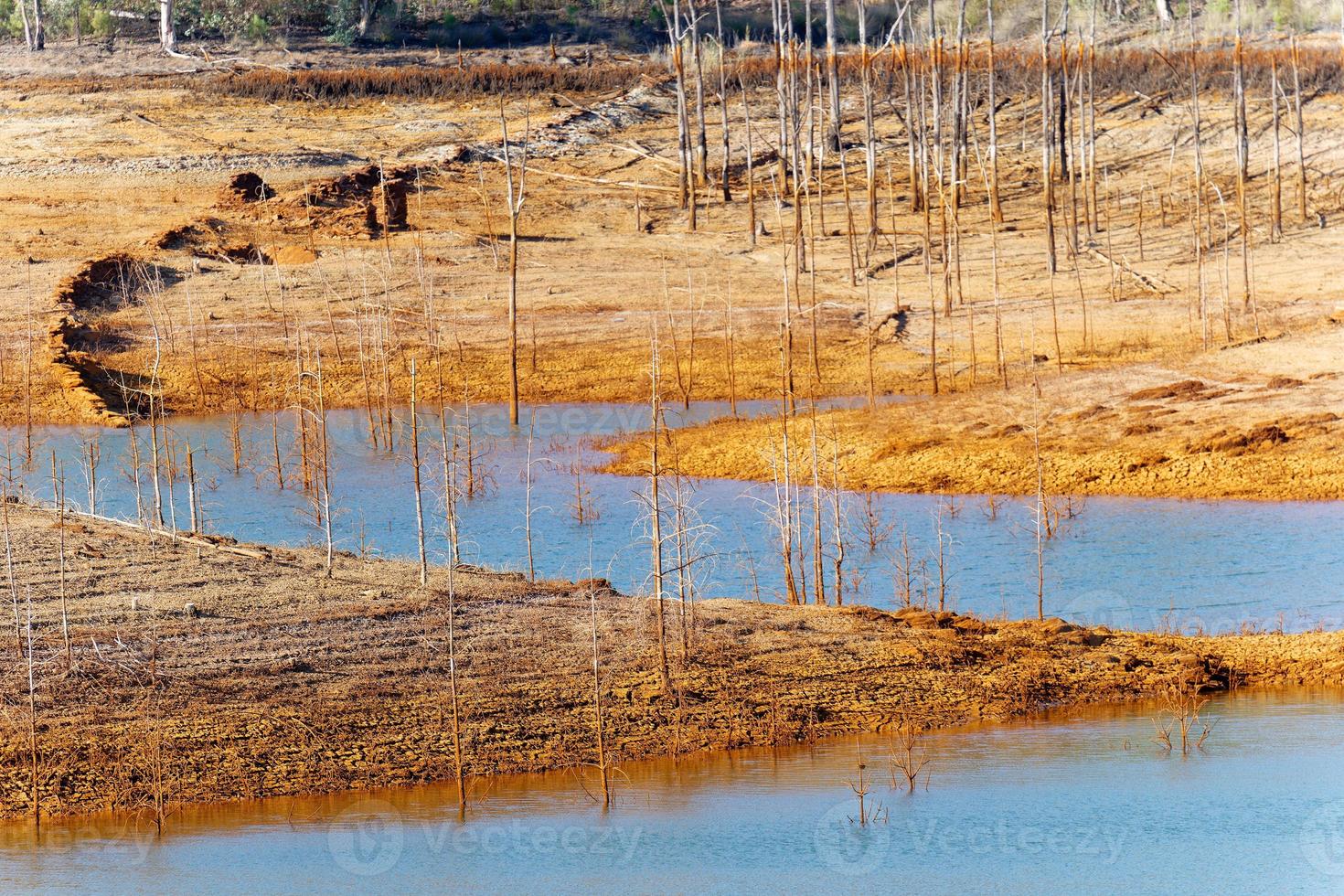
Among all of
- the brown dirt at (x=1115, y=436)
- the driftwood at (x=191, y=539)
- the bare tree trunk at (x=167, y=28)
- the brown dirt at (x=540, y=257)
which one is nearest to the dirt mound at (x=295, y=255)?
the brown dirt at (x=540, y=257)

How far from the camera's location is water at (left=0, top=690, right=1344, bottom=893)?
11984mm

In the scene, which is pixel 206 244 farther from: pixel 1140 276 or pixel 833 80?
pixel 1140 276

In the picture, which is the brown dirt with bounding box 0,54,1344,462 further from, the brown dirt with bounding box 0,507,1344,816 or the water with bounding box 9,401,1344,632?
the brown dirt with bounding box 0,507,1344,816

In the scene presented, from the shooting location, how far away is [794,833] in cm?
1280

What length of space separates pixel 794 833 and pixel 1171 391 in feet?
63.5

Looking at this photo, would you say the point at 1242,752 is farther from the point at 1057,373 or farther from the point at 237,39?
the point at 237,39

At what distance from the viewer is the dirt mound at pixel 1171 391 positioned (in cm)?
3009

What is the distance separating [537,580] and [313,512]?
6759 millimetres

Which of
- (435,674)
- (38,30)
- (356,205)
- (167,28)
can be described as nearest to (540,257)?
(356,205)

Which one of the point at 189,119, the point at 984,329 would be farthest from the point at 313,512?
the point at 189,119

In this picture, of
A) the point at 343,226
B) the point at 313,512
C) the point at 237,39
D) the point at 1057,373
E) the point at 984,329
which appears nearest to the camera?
the point at 313,512

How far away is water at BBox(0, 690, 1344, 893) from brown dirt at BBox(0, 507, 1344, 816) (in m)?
0.45

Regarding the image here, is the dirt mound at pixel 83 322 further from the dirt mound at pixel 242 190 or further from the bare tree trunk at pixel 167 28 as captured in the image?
the bare tree trunk at pixel 167 28

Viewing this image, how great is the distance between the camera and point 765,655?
52.6 feet
